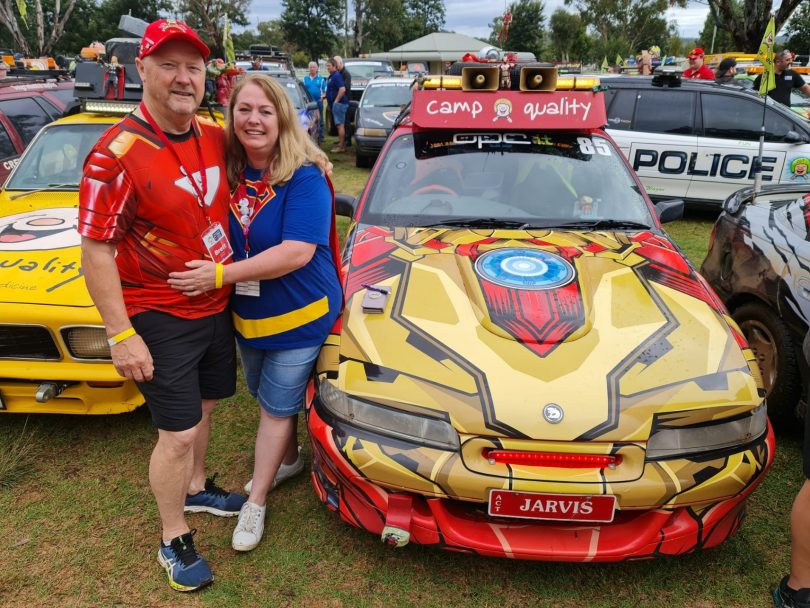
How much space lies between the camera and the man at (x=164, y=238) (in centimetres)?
184

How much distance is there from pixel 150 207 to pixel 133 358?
501mm

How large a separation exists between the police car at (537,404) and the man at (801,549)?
170 mm

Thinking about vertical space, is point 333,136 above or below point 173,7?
below

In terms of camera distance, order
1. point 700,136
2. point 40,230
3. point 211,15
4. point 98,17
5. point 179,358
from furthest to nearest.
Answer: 1. point 98,17
2. point 211,15
3. point 700,136
4. point 40,230
5. point 179,358

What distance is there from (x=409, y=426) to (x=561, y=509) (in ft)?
1.88

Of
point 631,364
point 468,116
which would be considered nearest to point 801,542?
point 631,364

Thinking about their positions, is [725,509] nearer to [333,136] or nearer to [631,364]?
[631,364]

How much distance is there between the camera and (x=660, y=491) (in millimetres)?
1971

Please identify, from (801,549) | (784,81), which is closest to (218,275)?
(801,549)

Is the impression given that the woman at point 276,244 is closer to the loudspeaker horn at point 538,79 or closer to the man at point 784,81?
the loudspeaker horn at point 538,79

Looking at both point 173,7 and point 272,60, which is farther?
point 173,7

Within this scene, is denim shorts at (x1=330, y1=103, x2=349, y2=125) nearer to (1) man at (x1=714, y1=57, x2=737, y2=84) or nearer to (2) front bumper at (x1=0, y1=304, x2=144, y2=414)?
(1) man at (x1=714, y1=57, x2=737, y2=84)

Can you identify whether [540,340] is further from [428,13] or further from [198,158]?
[428,13]

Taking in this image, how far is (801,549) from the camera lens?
215cm
